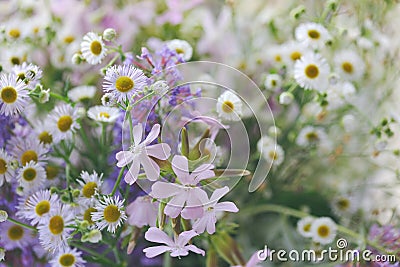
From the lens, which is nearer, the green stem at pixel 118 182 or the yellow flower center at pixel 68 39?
the green stem at pixel 118 182

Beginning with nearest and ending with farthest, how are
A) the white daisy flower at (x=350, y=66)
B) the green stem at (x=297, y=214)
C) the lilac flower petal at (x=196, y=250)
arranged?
the lilac flower petal at (x=196, y=250) < the green stem at (x=297, y=214) < the white daisy flower at (x=350, y=66)

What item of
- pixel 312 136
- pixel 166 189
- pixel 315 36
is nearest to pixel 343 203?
pixel 312 136

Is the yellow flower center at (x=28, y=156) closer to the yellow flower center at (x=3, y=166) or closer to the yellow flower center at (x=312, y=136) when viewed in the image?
the yellow flower center at (x=3, y=166)

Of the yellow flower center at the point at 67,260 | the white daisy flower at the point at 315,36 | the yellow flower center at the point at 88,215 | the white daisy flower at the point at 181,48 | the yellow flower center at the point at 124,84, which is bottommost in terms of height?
the yellow flower center at the point at 67,260

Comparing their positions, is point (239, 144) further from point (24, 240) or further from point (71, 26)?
point (71, 26)

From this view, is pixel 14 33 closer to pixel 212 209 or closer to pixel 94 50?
pixel 94 50

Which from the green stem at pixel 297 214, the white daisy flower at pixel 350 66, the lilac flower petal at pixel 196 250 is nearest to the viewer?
the lilac flower petal at pixel 196 250

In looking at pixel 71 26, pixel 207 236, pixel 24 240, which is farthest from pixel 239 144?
pixel 71 26
